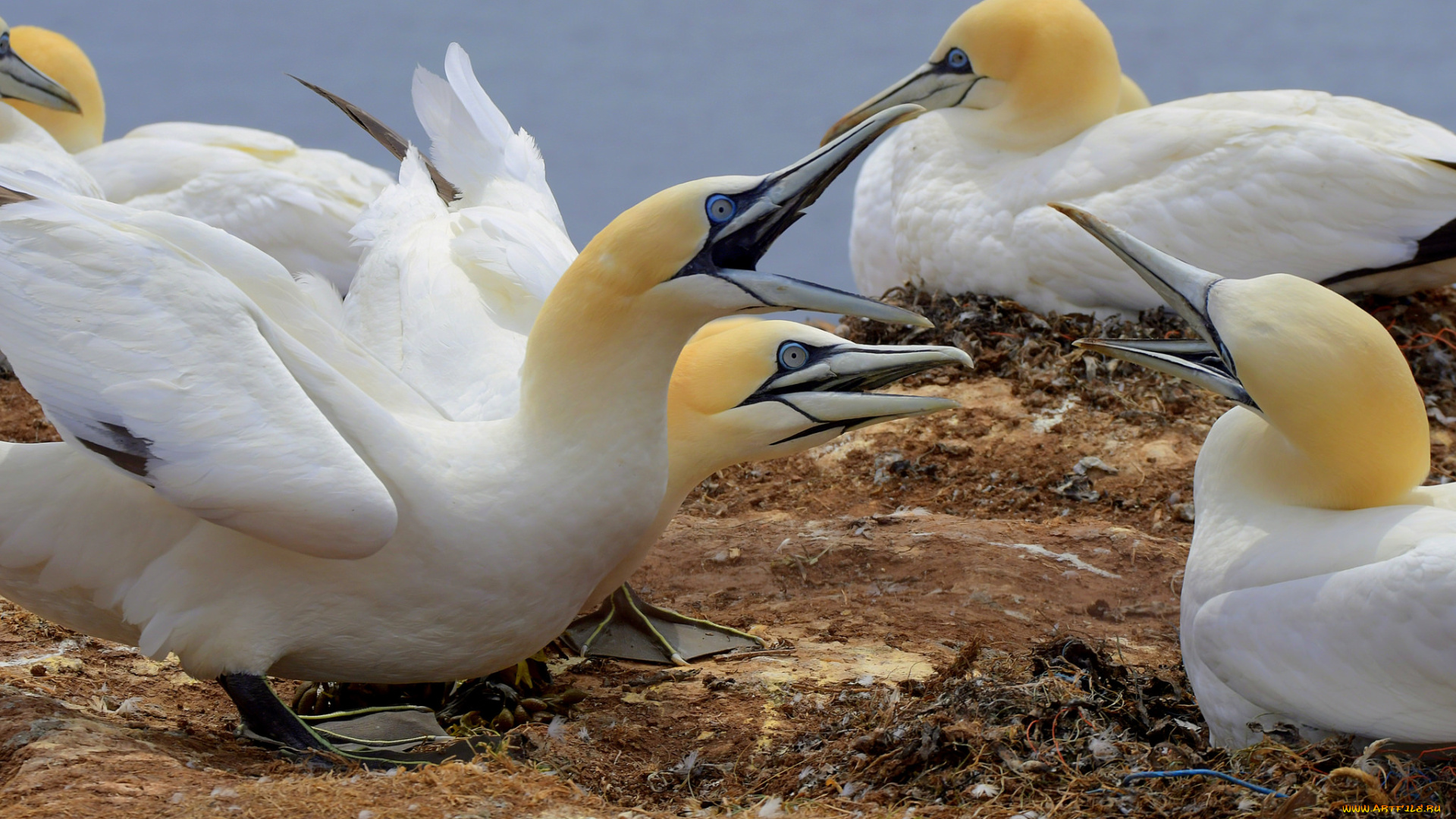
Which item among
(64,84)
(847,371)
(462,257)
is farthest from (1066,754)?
(64,84)

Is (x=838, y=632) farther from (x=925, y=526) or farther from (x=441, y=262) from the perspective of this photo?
(x=441, y=262)

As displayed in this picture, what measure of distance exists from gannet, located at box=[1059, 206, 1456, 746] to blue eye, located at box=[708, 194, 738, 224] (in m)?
0.86

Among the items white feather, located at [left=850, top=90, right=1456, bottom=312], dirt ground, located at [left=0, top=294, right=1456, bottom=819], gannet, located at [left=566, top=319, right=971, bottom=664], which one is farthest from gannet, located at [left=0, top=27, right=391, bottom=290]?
gannet, located at [left=566, top=319, right=971, bottom=664]

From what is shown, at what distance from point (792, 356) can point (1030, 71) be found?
4.15 m

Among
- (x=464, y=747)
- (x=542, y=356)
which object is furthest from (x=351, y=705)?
(x=542, y=356)

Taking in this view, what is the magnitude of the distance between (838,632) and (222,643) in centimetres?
210

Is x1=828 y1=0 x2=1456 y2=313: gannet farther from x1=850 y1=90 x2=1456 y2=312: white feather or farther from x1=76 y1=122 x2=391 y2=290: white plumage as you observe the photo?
x1=76 y1=122 x2=391 y2=290: white plumage

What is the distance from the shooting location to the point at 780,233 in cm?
354

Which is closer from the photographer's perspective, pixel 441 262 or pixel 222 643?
pixel 222 643

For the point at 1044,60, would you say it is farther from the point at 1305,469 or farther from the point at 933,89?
the point at 1305,469

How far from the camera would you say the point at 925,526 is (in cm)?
582

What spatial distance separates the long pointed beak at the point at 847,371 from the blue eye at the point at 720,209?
1.02m

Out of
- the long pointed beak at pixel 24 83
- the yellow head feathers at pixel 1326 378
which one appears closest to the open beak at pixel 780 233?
the yellow head feathers at pixel 1326 378

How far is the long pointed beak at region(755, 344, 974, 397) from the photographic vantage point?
14.6 feet
